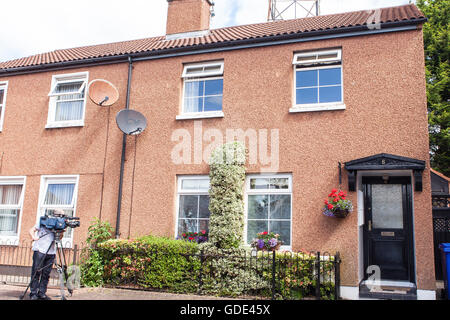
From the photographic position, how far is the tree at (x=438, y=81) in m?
18.8

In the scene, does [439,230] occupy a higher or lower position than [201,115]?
lower

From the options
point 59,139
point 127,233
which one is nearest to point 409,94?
point 127,233

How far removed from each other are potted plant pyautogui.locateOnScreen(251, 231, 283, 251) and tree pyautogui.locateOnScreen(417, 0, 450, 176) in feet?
42.1

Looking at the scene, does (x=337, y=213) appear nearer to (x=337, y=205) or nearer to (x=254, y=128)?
(x=337, y=205)

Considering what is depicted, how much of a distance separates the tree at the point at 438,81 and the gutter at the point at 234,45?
10.9 m

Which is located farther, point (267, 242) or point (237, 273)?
point (267, 242)

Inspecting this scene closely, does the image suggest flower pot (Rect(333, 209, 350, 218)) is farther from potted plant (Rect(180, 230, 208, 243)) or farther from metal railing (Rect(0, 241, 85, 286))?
metal railing (Rect(0, 241, 85, 286))

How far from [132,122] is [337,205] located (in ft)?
17.7

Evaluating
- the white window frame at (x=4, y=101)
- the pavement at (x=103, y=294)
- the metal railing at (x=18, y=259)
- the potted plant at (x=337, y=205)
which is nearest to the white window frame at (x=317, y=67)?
the potted plant at (x=337, y=205)

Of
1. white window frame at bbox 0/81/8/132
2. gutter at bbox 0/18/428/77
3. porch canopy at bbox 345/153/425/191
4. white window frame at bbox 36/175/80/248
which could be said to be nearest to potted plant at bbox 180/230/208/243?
white window frame at bbox 36/175/80/248

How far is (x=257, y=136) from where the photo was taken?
990 centimetres

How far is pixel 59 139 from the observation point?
1159 centimetres

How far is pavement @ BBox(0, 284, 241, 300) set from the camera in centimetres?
821

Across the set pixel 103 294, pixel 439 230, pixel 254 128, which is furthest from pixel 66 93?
pixel 439 230
